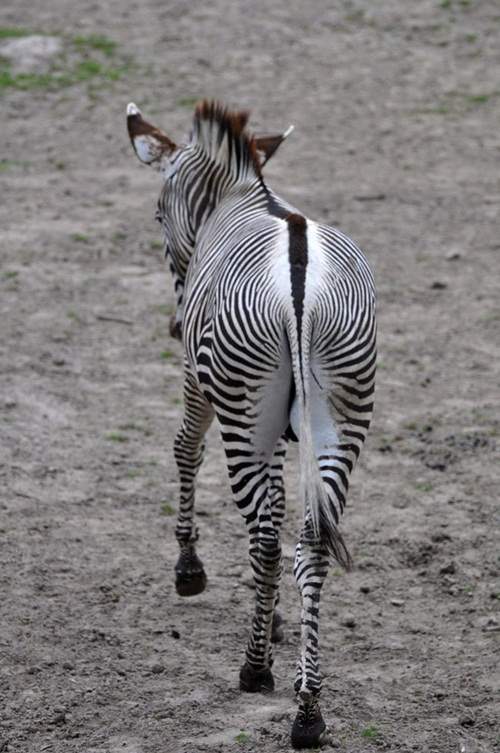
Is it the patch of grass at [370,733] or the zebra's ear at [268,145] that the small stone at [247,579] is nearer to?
the patch of grass at [370,733]

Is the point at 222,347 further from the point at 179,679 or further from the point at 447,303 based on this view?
the point at 447,303

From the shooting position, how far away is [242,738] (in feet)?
15.2

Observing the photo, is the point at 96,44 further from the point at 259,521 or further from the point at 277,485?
the point at 259,521

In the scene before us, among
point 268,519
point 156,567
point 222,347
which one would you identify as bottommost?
point 156,567

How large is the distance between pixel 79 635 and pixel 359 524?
1.81 metres

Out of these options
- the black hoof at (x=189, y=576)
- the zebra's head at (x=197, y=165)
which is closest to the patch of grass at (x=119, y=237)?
the zebra's head at (x=197, y=165)

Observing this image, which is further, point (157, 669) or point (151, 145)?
point (151, 145)

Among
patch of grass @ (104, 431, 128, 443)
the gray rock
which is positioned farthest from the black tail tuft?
the gray rock

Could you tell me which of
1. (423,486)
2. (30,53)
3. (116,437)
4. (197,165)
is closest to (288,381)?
(197,165)

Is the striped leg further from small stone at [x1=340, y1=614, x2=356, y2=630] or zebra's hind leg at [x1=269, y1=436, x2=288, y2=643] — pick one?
small stone at [x1=340, y1=614, x2=356, y2=630]

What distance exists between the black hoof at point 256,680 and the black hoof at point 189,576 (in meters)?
0.90

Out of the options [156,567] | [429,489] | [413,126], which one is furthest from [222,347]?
[413,126]

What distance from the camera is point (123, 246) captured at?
10273mm

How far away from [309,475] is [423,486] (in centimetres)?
269
